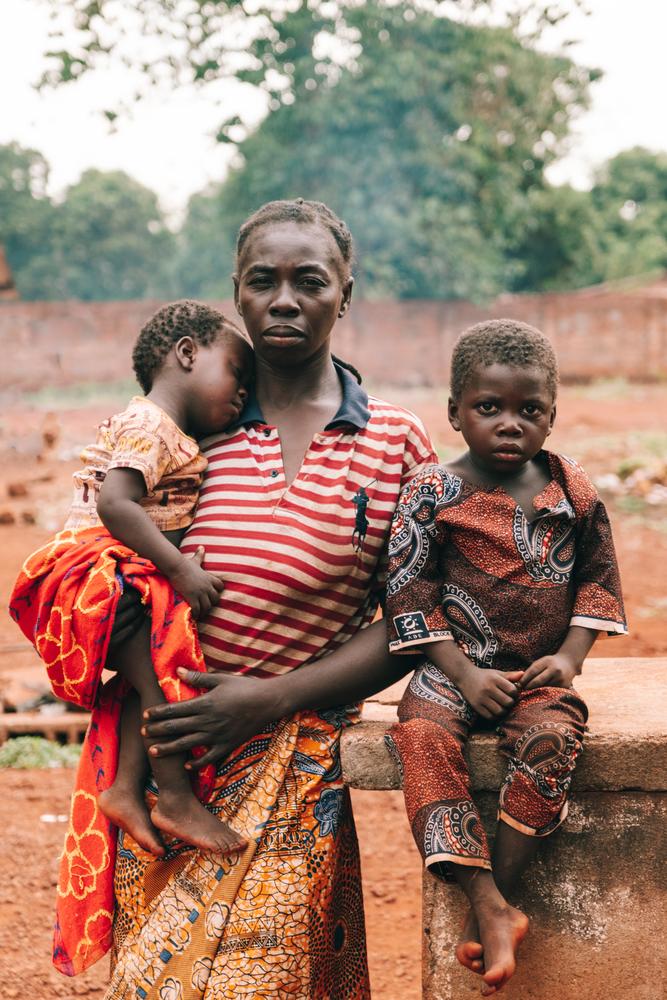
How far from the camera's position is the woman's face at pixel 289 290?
1.92 meters

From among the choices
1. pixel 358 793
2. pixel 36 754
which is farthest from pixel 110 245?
pixel 358 793

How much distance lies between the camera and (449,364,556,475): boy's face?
6.22 feet

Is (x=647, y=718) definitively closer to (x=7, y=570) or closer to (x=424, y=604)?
(x=424, y=604)

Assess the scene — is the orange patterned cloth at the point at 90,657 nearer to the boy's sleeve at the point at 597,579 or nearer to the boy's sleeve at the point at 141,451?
the boy's sleeve at the point at 141,451

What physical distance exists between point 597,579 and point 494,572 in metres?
0.22

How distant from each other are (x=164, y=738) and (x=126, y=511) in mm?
440

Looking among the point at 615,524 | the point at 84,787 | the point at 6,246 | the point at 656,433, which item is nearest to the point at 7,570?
the point at 615,524

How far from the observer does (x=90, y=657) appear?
5.99 feet

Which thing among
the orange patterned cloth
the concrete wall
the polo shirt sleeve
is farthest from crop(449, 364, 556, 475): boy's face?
the concrete wall

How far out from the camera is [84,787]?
6.49 ft

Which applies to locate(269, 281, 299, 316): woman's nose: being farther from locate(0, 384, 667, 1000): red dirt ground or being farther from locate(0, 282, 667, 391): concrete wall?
locate(0, 282, 667, 391): concrete wall

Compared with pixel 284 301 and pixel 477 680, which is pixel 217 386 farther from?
pixel 477 680

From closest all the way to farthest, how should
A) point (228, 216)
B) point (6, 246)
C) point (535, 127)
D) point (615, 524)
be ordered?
point (615, 524)
point (535, 127)
point (228, 216)
point (6, 246)

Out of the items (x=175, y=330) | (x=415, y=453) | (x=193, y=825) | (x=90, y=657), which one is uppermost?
(x=175, y=330)
